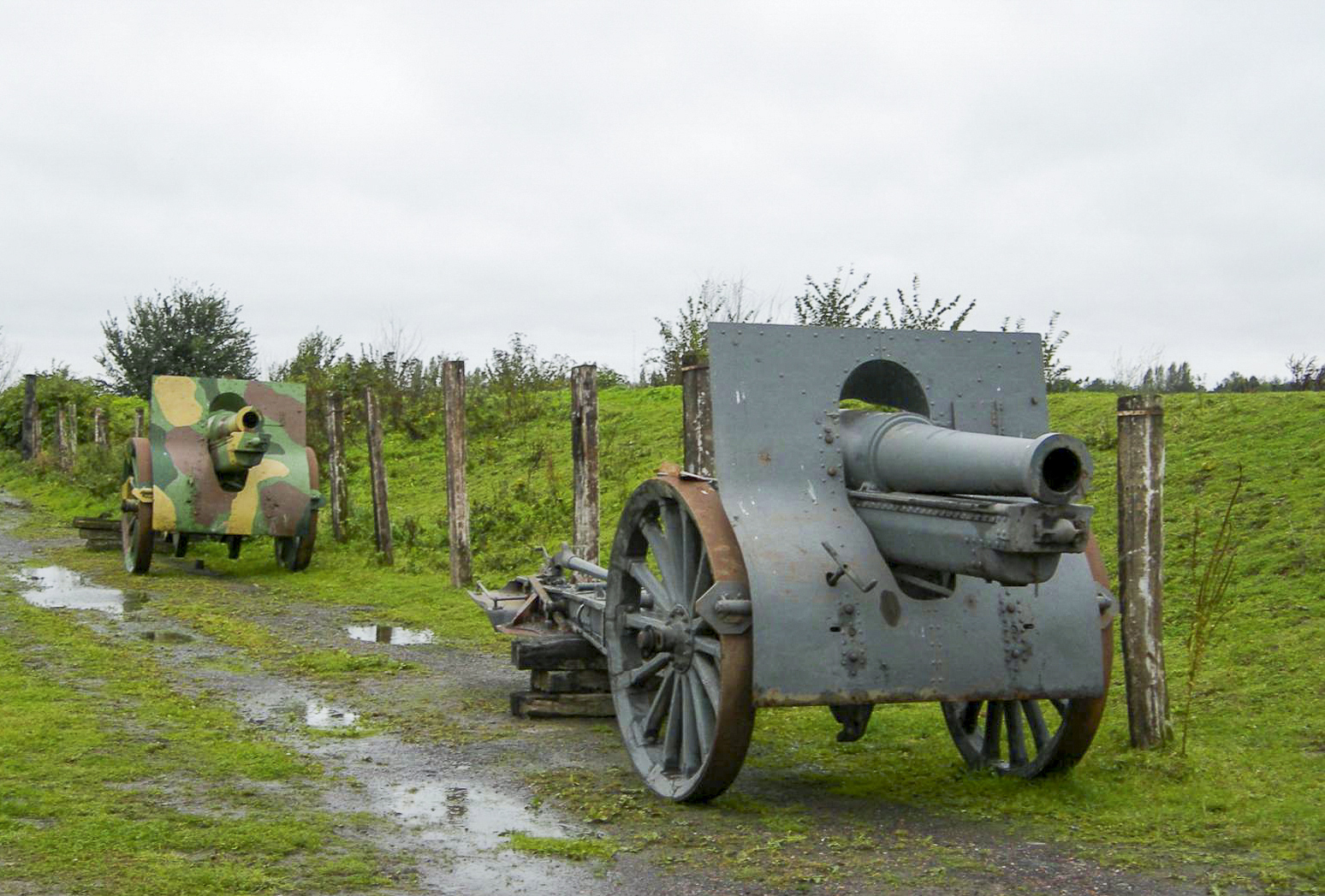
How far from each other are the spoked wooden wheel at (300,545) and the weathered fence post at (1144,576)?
10977 millimetres

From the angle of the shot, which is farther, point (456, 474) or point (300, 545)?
point (300, 545)

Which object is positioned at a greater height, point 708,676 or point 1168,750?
point 708,676

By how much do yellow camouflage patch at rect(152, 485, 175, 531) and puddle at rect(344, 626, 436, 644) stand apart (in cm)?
439

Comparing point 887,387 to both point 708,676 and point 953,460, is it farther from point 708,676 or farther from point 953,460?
point 708,676

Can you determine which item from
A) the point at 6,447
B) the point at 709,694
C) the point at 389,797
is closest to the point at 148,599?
the point at 389,797

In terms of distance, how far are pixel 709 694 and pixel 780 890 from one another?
131cm

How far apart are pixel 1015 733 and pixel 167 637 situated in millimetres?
7190

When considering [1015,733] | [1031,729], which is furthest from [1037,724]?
[1031,729]

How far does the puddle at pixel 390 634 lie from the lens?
11.6 m

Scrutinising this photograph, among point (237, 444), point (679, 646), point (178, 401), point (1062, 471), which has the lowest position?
point (679, 646)

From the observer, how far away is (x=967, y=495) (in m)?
5.83

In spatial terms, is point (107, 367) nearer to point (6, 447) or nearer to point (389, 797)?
point (6, 447)

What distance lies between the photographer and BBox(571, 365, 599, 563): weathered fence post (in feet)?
40.6

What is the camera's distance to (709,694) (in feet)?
20.7
